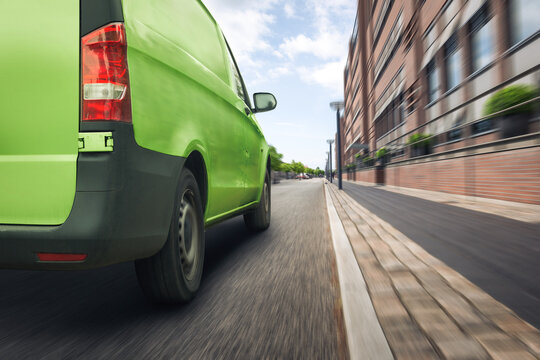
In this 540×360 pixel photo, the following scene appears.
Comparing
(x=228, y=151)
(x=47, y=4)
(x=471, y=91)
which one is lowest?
(x=228, y=151)

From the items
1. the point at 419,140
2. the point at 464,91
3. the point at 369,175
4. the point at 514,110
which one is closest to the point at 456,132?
the point at 464,91

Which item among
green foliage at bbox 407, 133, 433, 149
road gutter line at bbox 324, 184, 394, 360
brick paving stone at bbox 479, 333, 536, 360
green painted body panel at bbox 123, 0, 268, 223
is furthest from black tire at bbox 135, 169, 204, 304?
green foliage at bbox 407, 133, 433, 149

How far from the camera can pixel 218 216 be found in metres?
3.13

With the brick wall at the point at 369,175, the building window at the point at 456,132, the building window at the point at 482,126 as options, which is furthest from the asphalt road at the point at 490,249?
the brick wall at the point at 369,175

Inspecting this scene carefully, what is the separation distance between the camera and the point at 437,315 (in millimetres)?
2031

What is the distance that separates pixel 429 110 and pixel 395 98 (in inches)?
345

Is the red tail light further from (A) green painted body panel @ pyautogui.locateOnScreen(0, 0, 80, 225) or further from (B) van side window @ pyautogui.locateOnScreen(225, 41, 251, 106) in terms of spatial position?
(B) van side window @ pyautogui.locateOnScreen(225, 41, 251, 106)

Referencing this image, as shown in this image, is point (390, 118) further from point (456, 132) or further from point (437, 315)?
point (437, 315)

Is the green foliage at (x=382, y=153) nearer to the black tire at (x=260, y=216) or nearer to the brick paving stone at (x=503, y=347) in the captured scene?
the black tire at (x=260, y=216)

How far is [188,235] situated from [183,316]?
54 cm

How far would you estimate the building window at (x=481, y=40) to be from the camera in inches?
437

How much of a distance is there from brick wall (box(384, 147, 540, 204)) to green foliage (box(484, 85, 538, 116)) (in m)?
0.87

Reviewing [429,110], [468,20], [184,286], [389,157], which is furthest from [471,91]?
[184,286]

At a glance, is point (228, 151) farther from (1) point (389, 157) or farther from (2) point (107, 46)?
(1) point (389, 157)
